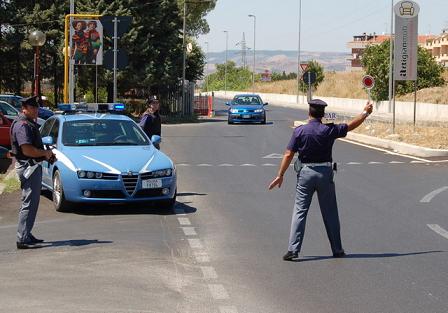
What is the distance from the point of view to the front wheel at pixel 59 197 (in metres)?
11.8

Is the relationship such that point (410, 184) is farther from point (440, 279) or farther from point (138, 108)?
point (138, 108)

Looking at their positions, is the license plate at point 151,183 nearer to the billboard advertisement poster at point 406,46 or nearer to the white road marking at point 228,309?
the white road marking at point 228,309

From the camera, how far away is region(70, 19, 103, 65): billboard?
91.5 ft

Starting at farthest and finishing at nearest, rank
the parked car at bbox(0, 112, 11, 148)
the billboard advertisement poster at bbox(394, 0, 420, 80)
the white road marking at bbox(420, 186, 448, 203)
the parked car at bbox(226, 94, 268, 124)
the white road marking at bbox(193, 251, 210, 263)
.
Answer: the parked car at bbox(226, 94, 268, 124), the billboard advertisement poster at bbox(394, 0, 420, 80), the parked car at bbox(0, 112, 11, 148), the white road marking at bbox(420, 186, 448, 203), the white road marking at bbox(193, 251, 210, 263)

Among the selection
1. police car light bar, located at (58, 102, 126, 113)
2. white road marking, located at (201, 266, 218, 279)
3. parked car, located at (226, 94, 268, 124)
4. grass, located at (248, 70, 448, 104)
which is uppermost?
grass, located at (248, 70, 448, 104)

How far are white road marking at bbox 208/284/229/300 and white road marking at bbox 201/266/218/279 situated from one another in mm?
379

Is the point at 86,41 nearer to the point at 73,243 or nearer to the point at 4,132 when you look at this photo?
the point at 4,132

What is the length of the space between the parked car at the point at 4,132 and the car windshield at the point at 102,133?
9718mm

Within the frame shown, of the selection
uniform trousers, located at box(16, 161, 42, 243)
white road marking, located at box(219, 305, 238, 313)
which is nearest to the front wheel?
→ uniform trousers, located at box(16, 161, 42, 243)

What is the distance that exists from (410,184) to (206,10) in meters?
57.8

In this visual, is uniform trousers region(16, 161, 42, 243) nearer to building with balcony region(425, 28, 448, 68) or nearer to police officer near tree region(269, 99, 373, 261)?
police officer near tree region(269, 99, 373, 261)

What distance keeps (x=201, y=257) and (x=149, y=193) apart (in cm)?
330

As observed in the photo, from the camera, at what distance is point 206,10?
71.5 metres

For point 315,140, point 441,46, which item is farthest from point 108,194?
point 441,46
